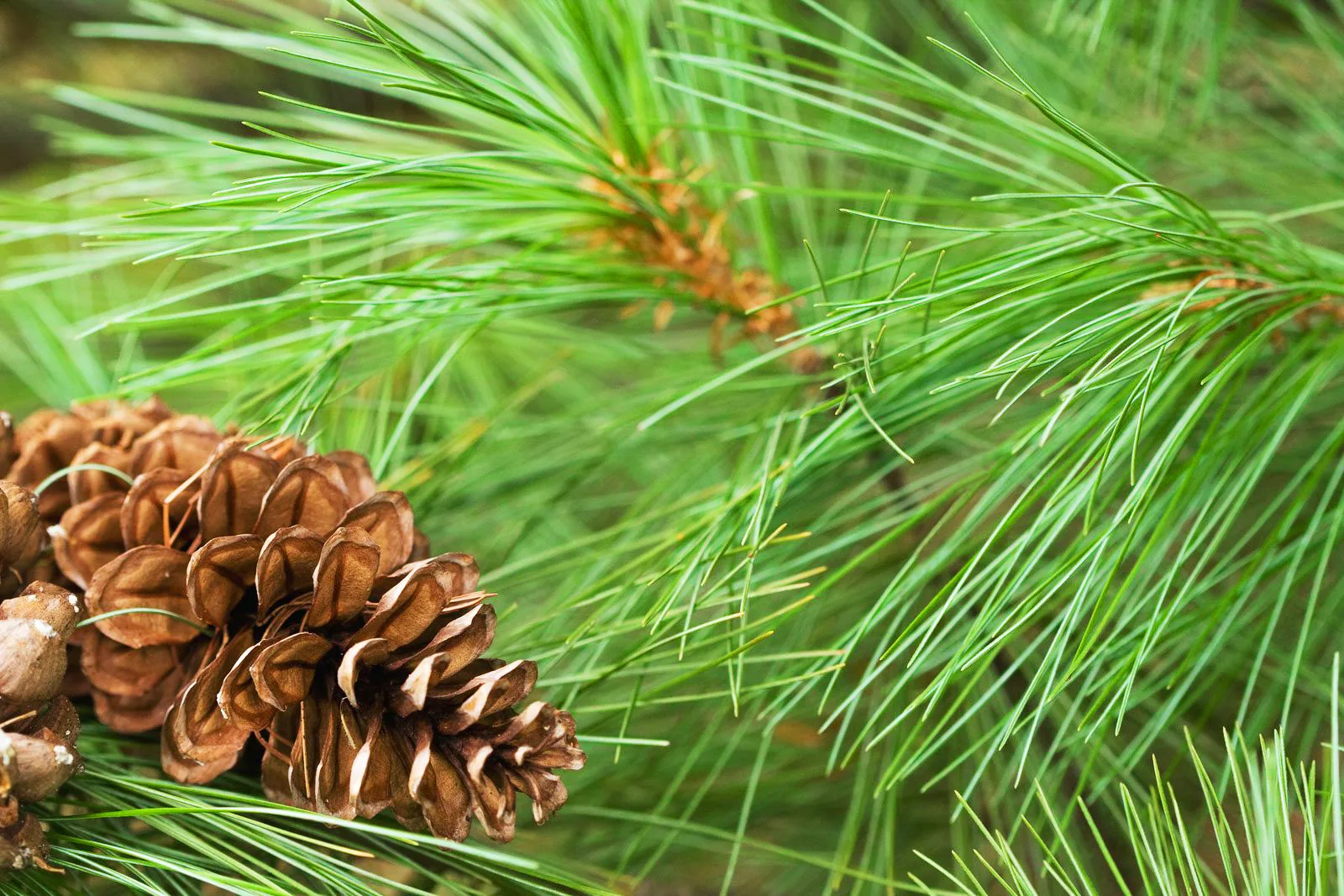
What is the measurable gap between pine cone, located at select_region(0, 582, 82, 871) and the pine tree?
0.09 ft

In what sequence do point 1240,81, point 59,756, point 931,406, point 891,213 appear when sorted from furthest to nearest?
point 1240,81 → point 891,213 → point 931,406 → point 59,756

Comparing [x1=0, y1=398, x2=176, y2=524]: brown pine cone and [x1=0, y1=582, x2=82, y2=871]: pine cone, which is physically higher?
[x1=0, y1=398, x2=176, y2=524]: brown pine cone

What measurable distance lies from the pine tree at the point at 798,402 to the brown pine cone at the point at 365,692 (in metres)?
0.02

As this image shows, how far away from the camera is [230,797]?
0.31m

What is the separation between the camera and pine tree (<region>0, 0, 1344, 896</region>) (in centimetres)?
33

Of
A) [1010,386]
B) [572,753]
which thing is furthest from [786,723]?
[572,753]

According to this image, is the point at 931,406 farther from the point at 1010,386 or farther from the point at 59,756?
the point at 59,756

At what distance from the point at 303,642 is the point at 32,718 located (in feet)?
0.24

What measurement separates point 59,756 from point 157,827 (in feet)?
0.18

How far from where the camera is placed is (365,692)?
317 millimetres

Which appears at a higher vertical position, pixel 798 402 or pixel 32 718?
pixel 798 402

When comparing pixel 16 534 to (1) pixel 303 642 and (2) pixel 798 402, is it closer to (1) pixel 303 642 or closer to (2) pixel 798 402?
(1) pixel 303 642

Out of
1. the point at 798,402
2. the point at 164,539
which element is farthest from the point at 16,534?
the point at 798,402

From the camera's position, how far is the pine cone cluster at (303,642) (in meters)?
0.30
